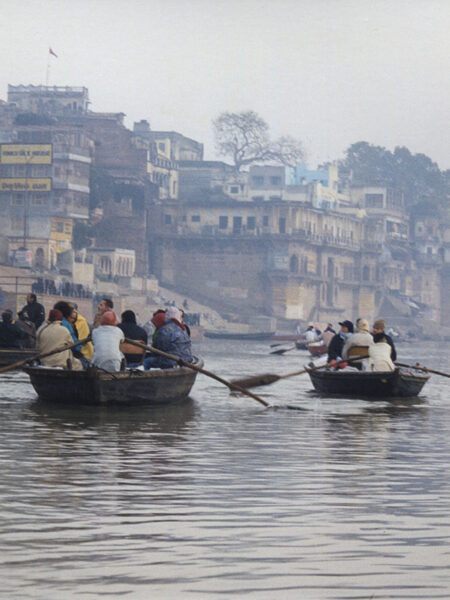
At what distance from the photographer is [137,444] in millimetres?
13508

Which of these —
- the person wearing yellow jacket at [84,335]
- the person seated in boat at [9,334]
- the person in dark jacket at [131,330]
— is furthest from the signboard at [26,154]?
the person in dark jacket at [131,330]

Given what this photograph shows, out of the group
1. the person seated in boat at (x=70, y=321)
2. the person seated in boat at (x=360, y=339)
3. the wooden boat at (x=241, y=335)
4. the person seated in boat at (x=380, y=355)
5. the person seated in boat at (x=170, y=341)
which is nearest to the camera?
the person seated in boat at (x=170, y=341)

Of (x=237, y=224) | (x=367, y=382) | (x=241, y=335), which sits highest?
(x=237, y=224)

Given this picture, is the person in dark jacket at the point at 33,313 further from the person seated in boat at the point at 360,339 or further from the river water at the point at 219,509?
the river water at the point at 219,509

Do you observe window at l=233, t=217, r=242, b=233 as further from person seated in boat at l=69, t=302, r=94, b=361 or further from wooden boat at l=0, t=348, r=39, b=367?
person seated in boat at l=69, t=302, r=94, b=361

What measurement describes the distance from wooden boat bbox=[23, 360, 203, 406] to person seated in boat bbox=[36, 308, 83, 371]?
39 centimetres

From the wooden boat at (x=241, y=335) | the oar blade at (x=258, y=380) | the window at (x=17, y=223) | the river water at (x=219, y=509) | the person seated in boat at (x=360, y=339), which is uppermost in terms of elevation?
the window at (x=17, y=223)

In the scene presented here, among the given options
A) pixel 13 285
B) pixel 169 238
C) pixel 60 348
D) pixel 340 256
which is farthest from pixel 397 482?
pixel 340 256

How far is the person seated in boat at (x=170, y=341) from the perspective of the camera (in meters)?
18.4

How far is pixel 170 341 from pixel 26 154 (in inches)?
2548

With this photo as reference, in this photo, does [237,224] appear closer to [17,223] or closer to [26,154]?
[26,154]

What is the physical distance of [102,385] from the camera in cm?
1672

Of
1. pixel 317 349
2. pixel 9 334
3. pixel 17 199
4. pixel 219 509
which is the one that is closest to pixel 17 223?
pixel 17 199

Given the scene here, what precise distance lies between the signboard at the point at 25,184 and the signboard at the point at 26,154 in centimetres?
110
